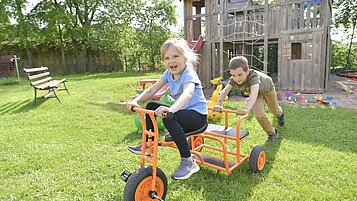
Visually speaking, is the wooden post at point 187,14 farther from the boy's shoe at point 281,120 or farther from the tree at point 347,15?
the tree at point 347,15

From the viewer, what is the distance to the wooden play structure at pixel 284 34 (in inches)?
360

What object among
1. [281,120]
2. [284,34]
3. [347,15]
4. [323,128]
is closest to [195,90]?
[281,120]

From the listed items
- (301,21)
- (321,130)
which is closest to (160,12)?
(301,21)

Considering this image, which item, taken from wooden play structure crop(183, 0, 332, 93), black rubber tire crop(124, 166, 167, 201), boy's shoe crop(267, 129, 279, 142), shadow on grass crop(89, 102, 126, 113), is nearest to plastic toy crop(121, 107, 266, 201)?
black rubber tire crop(124, 166, 167, 201)

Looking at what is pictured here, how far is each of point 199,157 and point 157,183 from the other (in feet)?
2.57

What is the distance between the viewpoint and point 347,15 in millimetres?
17578

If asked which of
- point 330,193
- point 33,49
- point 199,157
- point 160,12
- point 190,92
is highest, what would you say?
point 160,12

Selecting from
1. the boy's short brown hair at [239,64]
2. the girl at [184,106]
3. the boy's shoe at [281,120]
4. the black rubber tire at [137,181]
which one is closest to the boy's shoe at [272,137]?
the boy's shoe at [281,120]

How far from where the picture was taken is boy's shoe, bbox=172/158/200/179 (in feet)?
8.27

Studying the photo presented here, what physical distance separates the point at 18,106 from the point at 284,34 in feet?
29.1

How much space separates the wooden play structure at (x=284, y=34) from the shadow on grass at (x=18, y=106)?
6.49m

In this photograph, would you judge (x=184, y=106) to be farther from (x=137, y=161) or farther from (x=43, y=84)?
(x=43, y=84)

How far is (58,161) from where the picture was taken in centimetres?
374

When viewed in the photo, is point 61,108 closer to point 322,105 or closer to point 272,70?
point 322,105
